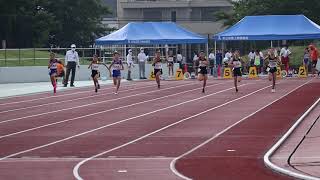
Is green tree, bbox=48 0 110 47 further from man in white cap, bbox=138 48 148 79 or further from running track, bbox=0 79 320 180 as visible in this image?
running track, bbox=0 79 320 180

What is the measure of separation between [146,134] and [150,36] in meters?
30.0

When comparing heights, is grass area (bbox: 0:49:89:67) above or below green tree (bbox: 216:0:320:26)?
below

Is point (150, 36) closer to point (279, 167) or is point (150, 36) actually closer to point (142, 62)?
point (142, 62)

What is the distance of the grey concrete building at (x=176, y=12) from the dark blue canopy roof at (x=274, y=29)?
142ft

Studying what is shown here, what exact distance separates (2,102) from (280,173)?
1885 centimetres

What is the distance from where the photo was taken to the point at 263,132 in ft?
55.1

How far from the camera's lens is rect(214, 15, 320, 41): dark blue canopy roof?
1732 inches

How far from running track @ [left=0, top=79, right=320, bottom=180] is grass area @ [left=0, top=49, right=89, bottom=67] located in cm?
1501

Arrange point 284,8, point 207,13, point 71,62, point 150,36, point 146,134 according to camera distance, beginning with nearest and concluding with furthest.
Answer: point 146,134 < point 71,62 < point 150,36 < point 284,8 < point 207,13

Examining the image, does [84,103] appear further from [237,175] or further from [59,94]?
[237,175]

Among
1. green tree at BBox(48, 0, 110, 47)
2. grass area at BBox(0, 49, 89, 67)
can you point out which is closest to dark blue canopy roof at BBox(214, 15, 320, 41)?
grass area at BBox(0, 49, 89, 67)

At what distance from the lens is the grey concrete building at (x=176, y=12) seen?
90000 millimetres

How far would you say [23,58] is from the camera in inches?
1806

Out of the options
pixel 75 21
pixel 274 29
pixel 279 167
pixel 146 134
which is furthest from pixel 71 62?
pixel 75 21
